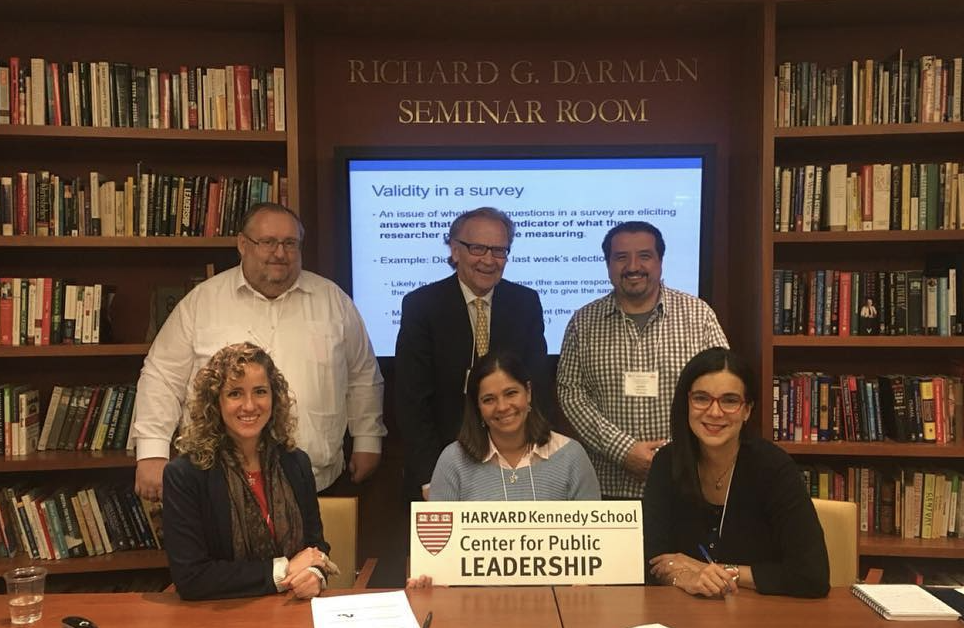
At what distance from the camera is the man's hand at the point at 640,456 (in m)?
2.47

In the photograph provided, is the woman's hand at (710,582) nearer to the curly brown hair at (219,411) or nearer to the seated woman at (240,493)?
the seated woman at (240,493)

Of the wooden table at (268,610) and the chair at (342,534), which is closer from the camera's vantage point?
the wooden table at (268,610)

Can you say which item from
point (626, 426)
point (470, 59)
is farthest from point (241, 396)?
point (470, 59)

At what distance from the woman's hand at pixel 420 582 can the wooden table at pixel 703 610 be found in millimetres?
300

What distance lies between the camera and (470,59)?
337 centimetres

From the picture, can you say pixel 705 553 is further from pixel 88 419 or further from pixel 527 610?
pixel 88 419

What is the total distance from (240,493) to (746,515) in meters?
1.31

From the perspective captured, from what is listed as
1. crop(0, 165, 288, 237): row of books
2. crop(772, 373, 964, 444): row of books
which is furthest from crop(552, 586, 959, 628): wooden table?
crop(0, 165, 288, 237): row of books

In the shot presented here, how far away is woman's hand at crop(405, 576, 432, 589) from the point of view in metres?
1.76

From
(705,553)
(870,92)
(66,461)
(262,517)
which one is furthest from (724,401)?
(66,461)

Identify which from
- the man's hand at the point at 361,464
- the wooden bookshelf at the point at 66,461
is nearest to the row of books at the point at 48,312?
the wooden bookshelf at the point at 66,461

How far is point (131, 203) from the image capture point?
3037 millimetres

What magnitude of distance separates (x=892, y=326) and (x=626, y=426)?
1.30m

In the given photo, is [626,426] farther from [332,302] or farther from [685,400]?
[332,302]
